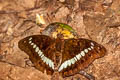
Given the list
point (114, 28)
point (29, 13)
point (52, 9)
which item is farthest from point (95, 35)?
point (29, 13)

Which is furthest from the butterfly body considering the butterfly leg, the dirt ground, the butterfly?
the butterfly leg

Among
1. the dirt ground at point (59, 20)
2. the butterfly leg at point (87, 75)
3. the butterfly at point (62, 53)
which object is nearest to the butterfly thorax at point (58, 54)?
the butterfly at point (62, 53)

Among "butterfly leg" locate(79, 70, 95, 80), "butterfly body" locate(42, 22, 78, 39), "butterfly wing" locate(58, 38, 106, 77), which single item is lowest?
"butterfly leg" locate(79, 70, 95, 80)

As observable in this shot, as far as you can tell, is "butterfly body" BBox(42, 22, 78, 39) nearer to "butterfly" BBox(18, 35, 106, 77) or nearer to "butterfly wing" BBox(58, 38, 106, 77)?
"butterfly" BBox(18, 35, 106, 77)

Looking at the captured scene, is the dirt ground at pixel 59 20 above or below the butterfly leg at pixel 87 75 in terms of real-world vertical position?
above

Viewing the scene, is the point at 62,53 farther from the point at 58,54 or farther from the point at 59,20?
the point at 59,20

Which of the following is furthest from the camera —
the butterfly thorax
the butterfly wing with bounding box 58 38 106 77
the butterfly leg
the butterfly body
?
the butterfly body

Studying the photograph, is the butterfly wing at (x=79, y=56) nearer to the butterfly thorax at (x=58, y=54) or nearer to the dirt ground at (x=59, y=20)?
the butterfly thorax at (x=58, y=54)
